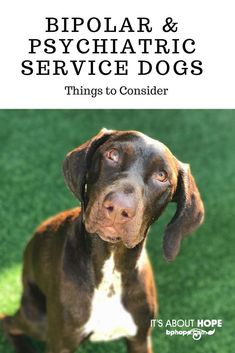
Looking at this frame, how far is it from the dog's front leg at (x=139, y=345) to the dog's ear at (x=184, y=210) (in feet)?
2.27

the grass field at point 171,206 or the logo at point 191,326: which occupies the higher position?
the grass field at point 171,206

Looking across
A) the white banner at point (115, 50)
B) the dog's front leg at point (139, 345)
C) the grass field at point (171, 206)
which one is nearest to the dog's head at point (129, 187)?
the dog's front leg at point (139, 345)

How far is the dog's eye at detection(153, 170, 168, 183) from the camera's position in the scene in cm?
367

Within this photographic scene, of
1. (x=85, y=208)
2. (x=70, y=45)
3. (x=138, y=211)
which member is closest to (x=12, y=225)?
(x=70, y=45)

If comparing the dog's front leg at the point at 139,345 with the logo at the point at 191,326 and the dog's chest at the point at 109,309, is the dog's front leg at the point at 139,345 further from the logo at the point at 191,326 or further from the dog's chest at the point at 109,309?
the logo at the point at 191,326

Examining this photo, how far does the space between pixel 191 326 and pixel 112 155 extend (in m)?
2.03

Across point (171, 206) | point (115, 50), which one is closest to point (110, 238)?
point (115, 50)

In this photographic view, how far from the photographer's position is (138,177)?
3.59m

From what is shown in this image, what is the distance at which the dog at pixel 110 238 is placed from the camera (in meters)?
3.58

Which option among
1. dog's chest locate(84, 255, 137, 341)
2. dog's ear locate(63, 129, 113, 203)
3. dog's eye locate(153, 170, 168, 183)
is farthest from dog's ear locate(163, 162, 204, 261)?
dog's ear locate(63, 129, 113, 203)

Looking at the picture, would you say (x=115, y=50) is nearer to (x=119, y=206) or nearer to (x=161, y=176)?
(x=161, y=176)

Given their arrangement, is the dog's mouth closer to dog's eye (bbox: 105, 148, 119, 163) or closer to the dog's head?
the dog's head

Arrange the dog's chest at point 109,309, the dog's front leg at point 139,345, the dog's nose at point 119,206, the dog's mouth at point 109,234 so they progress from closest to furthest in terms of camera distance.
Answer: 1. the dog's nose at point 119,206
2. the dog's mouth at point 109,234
3. the dog's chest at point 109,309
4. the dog's front leg at point 139,345

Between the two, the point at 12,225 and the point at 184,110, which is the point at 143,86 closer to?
the point at 12,225
